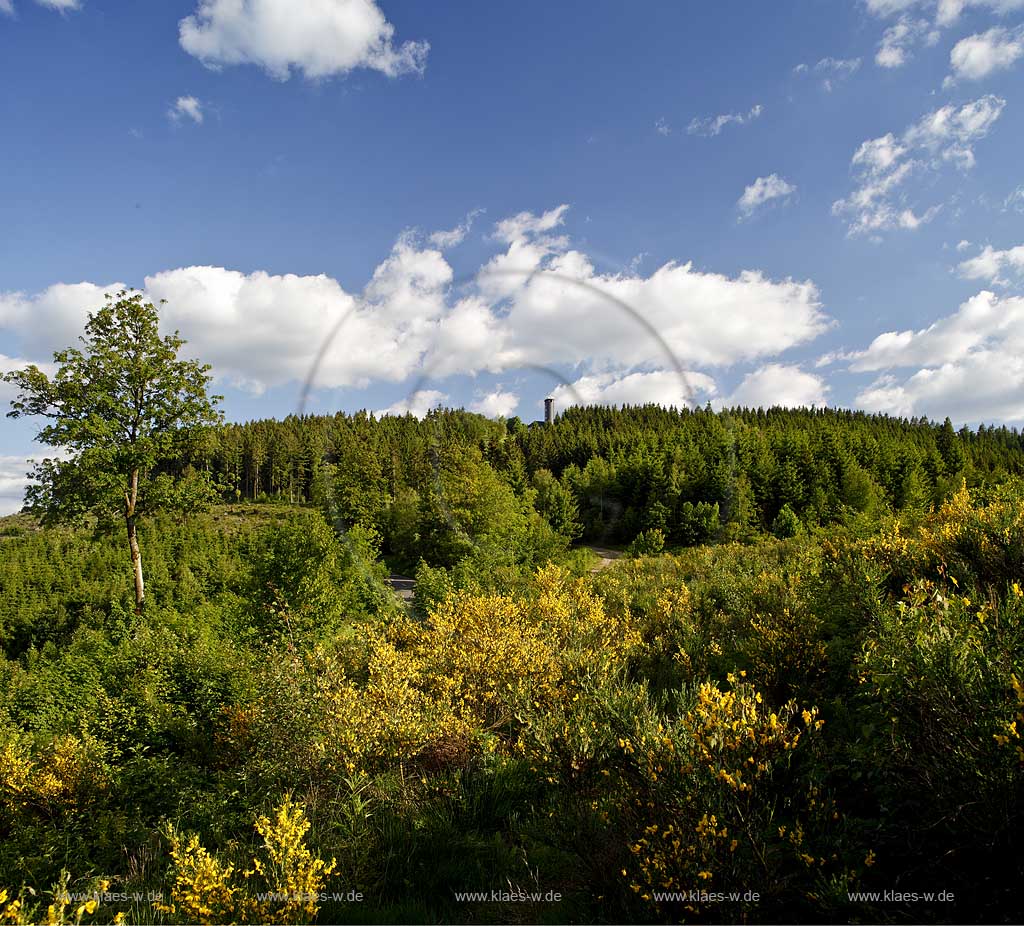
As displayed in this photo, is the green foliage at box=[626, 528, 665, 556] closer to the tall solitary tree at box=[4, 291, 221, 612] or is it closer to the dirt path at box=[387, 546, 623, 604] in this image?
the dirt path at box=[387, 546, 623, 604]

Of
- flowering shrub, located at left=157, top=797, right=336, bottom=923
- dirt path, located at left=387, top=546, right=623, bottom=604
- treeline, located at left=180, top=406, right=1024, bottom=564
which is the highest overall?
treeline, located at left=180, top=406, right=1024, bottom=564

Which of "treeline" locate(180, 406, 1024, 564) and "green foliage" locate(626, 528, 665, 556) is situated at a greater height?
"treeline" locate(180, 406, 1024, 564)

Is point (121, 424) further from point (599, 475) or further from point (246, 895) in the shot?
point (599, 475)

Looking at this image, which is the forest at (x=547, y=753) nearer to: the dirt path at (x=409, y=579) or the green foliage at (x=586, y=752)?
the green foliage at (x=586, y=752)

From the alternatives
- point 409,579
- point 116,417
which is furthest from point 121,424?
point 409,579

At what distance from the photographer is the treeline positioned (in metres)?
35.5

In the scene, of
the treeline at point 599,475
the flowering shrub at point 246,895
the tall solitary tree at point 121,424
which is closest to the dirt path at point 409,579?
the treeline at point 599,475

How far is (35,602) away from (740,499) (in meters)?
63.2

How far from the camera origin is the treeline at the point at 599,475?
3547 centimetres

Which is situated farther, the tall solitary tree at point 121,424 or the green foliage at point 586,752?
the tall solitary tree at point 121,424

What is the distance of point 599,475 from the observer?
75.7 m

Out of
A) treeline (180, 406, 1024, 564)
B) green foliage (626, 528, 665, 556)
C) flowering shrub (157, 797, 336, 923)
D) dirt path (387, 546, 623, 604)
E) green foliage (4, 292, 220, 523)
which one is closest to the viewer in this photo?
flowering shrub (157, 797, 336, 923)

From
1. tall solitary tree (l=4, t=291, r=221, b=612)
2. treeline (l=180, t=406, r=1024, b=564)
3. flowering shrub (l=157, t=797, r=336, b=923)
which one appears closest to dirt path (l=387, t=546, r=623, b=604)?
treeline (l=180, t=406, r=1024, b=564)

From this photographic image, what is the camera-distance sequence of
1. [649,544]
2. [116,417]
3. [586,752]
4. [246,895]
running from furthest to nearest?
[649,544], [116,417], [586,752], [246,895]
